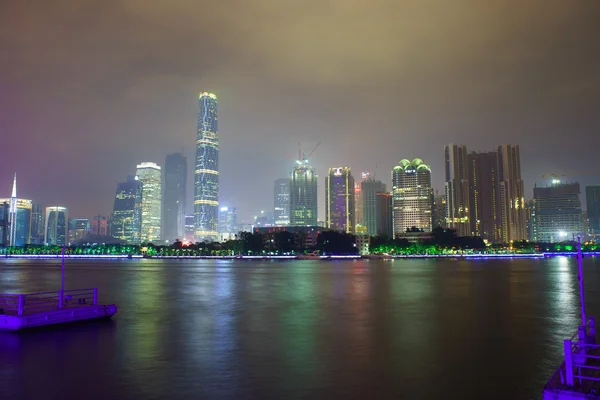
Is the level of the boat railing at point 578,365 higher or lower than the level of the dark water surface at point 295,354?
higher

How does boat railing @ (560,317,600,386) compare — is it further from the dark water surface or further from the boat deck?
the boat deck

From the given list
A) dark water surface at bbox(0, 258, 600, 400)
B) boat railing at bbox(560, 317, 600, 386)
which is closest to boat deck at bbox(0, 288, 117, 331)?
dark water surface at bbox(0, 258, 600, 400)

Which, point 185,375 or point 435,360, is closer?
point 185,375

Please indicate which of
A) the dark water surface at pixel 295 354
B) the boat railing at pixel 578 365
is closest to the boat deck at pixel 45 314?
the dark water surface at pixel 295 354

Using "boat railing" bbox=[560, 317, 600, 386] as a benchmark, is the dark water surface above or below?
below

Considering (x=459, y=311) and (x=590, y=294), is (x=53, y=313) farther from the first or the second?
(x=590, y=294)

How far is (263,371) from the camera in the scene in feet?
74.3

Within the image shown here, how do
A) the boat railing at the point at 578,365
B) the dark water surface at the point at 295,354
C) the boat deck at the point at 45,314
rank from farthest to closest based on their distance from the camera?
the boat deck at the point at 45,314
the dark water surface at the point at 295,354
the boat railing at the point at 578,365

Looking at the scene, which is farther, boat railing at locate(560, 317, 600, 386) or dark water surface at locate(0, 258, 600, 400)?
dark water surface at locate(0, 258, 600, 400)

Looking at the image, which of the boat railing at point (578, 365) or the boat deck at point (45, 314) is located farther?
the boat deck at point (45, 314)

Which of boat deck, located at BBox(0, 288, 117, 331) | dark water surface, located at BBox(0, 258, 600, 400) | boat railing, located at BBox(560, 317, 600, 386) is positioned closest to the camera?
boat railing, located at BBox(560, 317, 600, 386)

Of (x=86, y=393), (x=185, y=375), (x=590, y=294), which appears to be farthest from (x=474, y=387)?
(x=590, y=294)

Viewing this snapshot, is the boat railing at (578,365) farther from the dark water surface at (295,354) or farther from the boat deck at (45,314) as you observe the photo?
the boat deck at (45,314)

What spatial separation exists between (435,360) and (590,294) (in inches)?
1866
